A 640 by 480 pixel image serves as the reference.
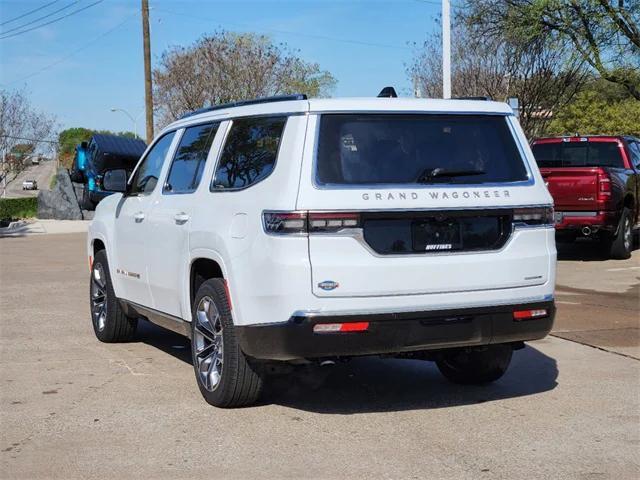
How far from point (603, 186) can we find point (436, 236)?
9048mm

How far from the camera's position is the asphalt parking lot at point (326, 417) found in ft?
14.9

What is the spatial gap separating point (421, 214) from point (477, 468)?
145 cm

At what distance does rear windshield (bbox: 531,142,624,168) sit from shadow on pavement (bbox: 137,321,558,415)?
8017 mm

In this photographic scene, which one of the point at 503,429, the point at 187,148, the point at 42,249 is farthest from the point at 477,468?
the point at 42,249

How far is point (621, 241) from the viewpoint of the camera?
14055 mm

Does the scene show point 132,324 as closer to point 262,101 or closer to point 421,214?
point 262,101

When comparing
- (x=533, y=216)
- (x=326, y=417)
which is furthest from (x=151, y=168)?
(x=533, y=216)

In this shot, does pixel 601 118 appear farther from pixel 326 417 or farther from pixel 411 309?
pixel 411 309

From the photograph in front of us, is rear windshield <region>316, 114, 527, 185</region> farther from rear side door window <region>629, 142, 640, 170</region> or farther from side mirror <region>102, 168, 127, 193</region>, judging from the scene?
rear side door window <region>629, 142, 640, 170</region>

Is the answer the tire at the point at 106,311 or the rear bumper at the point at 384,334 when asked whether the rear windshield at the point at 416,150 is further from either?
the tire at the point at 106,311

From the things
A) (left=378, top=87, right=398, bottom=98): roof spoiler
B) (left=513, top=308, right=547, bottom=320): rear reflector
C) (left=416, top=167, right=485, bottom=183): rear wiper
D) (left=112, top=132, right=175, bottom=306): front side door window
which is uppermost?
(left=378, top=87, right=398, bottom=98): roof spoiler

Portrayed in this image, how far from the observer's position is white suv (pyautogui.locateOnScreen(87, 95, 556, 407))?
4816 mm

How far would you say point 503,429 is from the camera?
5129 millimetres

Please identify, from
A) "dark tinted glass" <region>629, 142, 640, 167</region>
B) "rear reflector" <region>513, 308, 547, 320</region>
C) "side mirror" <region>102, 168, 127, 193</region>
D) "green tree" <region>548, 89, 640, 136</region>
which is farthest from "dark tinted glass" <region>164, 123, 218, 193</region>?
"green tree" <region>548, 89, 640, 136</region>
